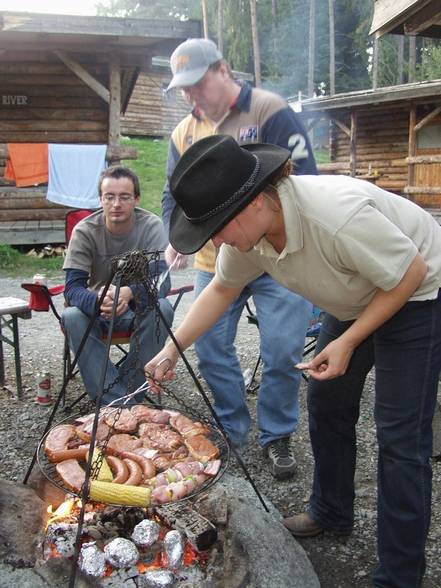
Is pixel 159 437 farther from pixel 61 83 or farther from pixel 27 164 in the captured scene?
pixel 61 83

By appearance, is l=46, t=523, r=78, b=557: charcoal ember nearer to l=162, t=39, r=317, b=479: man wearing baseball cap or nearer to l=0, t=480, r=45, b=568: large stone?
l=0, t=480, r=45, b=568: large stone

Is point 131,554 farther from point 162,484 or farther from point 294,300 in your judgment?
point 294,300

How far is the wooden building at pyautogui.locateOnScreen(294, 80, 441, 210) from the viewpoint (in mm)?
13688

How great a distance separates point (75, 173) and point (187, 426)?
8.36 m

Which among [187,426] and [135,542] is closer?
[135,542]

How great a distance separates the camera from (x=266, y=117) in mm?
3174

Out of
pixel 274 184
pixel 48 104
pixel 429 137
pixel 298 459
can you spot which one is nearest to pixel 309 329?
pixel 298 459

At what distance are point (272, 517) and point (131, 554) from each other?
62 centimetres

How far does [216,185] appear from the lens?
1762mm

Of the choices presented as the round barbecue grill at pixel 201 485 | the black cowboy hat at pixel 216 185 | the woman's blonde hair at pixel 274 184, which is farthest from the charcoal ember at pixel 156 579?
the woman's blonde hair at pixel 274 184

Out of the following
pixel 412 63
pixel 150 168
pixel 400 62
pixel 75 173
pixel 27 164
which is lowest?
pixel 75 173

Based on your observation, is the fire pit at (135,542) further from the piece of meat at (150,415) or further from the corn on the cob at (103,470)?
the piece of meat at (150,415)

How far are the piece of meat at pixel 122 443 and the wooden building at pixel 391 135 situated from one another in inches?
478

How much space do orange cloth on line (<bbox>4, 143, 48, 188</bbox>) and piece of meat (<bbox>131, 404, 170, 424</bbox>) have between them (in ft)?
27.5
